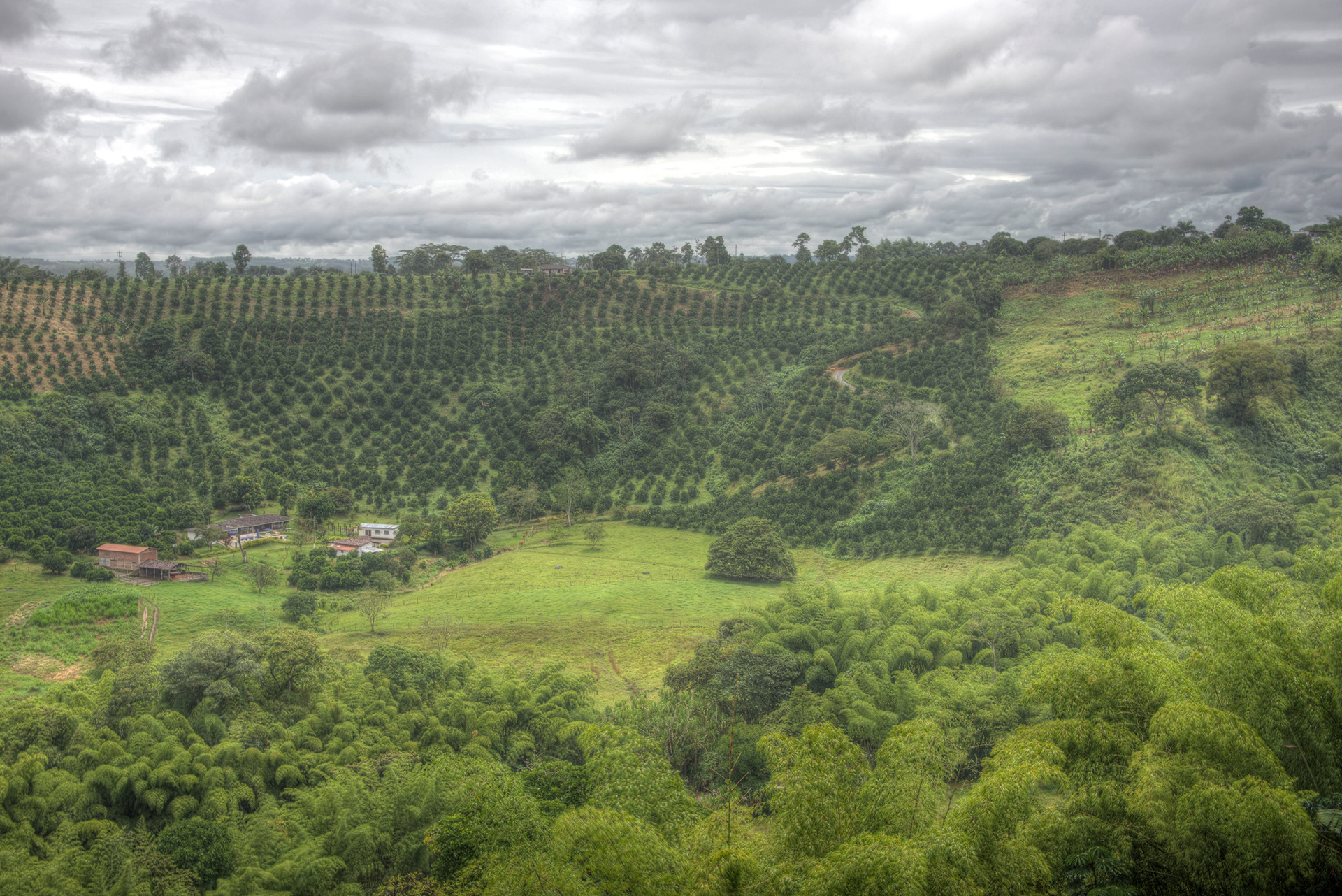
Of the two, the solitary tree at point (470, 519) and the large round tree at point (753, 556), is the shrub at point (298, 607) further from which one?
the large round tree at point (753, 556)

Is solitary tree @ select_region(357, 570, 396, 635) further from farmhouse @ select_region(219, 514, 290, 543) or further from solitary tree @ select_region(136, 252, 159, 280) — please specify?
solitary tree @ select_region(136, 252, 159, 280)

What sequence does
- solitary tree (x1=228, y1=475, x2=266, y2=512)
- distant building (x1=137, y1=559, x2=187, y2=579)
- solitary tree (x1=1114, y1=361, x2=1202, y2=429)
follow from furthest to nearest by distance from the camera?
solitary tree (x1=228, y1=475, x2=266, y2=512)
solitary tree (x1=1114, y1=361, x2=1202, y2=429)
distant building (x1=137, y1=559, x2=187, y2=579)

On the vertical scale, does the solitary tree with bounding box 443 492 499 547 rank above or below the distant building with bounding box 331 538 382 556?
above

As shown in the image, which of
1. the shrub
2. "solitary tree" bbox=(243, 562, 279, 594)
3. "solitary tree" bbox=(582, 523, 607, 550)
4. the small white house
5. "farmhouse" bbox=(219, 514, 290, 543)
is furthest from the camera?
"solitary tree" bbox=(582, 523, 607, 550)

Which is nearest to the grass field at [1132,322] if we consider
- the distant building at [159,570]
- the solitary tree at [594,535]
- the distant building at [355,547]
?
the solitary tree at [594,535]

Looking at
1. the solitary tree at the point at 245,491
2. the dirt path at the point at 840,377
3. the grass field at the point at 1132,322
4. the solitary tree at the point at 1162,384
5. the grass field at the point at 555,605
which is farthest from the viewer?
the dirt path at the point at 840,377

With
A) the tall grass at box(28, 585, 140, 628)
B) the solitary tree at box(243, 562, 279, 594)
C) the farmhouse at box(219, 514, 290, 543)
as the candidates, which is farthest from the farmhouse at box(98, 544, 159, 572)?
the farmhouse at box(219, 514, 290, 543)

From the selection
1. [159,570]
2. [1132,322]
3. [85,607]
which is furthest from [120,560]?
[1132,322]
